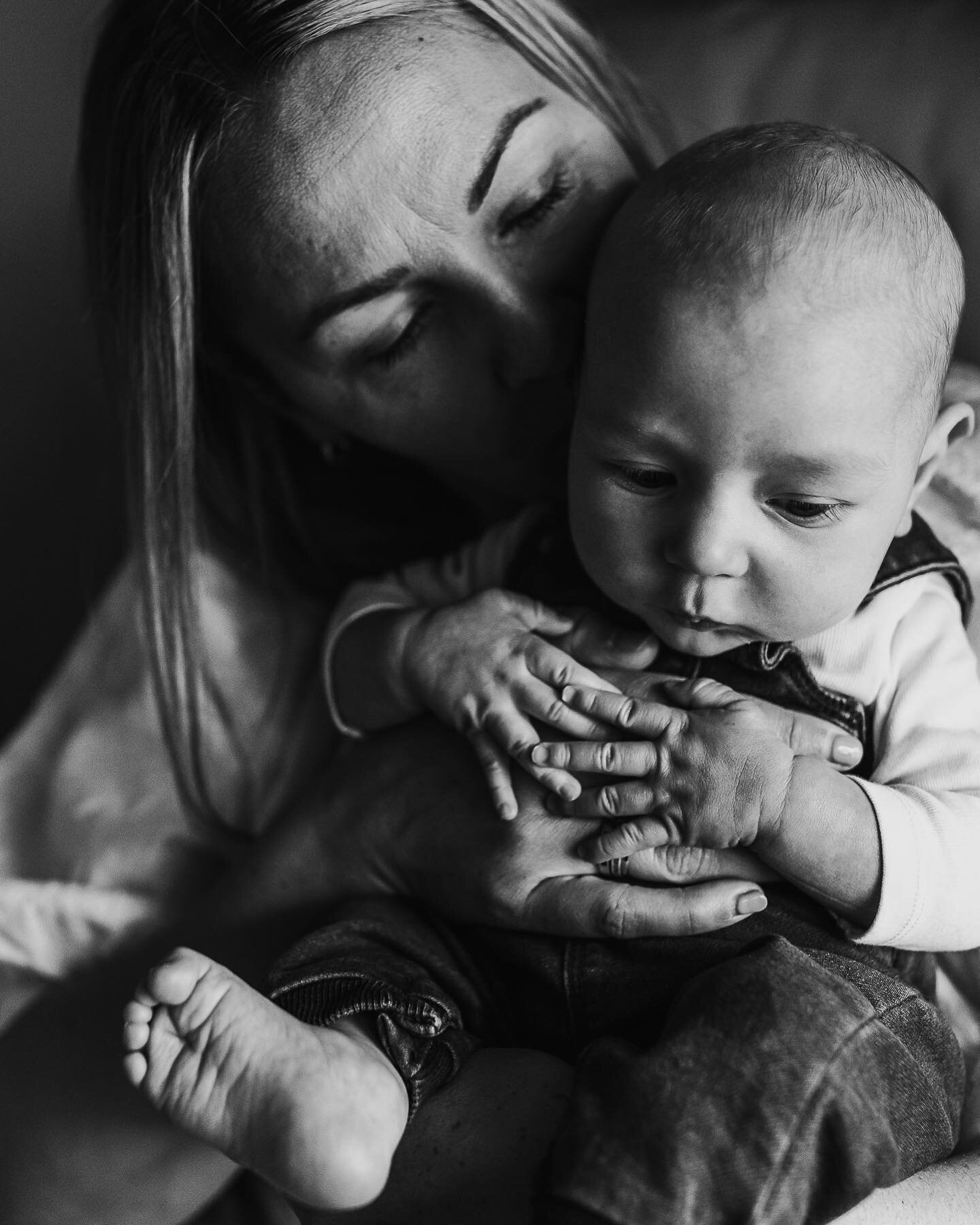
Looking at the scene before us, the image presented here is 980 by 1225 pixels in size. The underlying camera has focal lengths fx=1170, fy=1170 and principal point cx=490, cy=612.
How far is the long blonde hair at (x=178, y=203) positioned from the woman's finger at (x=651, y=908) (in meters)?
0.54

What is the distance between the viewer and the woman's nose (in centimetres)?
82

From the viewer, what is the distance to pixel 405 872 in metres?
1.06

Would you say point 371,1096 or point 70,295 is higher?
point 70,295

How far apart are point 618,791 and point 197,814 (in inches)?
24.0

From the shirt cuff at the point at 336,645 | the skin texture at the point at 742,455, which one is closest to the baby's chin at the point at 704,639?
the skin texture at the point at 742,455

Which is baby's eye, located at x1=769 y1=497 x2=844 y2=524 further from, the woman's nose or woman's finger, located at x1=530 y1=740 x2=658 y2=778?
woman's finger, located at x1=530 y1=740 x2=658 y2=778

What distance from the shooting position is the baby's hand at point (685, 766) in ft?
2.80

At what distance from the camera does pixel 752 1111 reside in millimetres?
725

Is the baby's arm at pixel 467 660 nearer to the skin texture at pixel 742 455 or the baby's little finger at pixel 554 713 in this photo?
the baby's little finger at pixel 554 713

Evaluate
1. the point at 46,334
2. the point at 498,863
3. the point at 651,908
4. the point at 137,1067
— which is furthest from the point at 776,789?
the point at 46,334

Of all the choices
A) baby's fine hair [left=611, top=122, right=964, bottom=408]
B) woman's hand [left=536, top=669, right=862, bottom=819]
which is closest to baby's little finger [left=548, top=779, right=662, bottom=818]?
woman's hand [left=536, top=669, right=862, bottom=819]

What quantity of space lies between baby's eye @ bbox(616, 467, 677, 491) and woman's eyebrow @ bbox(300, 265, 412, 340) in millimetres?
276

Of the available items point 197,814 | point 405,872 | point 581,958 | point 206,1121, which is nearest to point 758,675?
point 581,958

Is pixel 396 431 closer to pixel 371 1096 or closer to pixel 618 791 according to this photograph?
pixel 618 791
